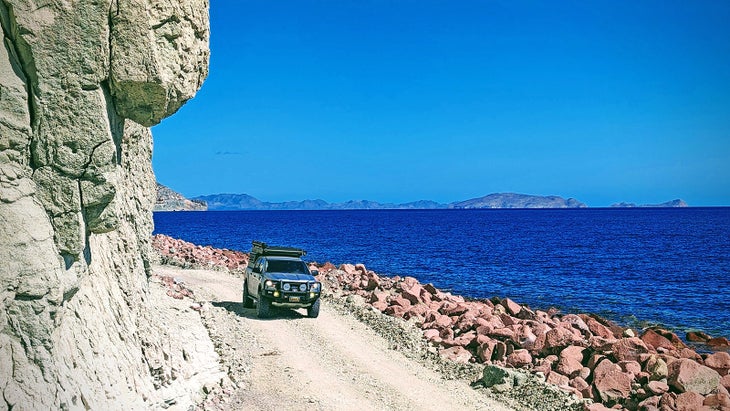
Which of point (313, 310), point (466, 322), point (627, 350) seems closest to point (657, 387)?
point (627, 350)

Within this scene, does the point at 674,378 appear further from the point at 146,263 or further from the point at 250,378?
the point at 146,263

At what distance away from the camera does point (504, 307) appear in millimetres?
28047

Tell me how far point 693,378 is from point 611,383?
2.20m

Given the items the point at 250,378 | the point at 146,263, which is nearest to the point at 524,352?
the point at 250,378

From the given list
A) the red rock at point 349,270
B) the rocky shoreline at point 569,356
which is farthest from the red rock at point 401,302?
the red rock at point 349,270

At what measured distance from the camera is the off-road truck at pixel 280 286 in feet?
70.2

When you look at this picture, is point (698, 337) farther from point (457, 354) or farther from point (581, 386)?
point (457, 354)

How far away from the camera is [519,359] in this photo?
57.2 feet

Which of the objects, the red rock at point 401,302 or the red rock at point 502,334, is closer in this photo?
the red rock at point 502,334

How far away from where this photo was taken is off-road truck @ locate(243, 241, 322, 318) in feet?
70.2

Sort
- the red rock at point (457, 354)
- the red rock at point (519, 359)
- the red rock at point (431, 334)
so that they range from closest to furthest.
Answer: the red rock at point (519, 359)
the red rock at point (457, 354)
the red rock at point (431, 334)

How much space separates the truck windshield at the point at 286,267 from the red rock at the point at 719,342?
1980 cm

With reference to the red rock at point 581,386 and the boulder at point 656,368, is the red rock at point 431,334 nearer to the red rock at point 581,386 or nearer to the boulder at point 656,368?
the red rock at point 581,386

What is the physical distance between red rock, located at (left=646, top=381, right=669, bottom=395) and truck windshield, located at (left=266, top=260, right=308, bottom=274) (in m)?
13.0
